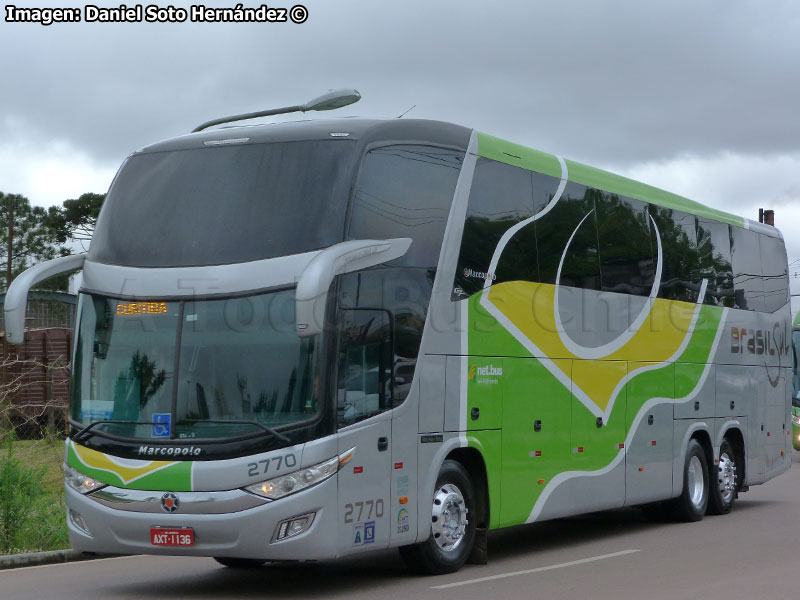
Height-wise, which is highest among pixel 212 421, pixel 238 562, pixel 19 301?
pixel 19 301

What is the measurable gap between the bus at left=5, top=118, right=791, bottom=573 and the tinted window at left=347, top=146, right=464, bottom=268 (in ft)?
0.07

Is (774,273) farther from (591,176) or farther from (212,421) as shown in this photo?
(212,421)

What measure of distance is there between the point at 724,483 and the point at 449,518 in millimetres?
7790

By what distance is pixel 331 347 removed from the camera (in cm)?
1052

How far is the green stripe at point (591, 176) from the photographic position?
43.6ft

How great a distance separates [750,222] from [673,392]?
474 cm

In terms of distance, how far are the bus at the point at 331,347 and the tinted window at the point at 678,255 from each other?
2.48 m

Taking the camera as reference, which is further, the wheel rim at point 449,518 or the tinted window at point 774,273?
the tinted window at point 774,273

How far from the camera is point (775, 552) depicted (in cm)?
1368

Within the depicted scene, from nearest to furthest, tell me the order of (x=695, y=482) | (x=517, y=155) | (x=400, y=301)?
(x=400, y=301) < (x=517, y=155) < (x=695, y=482)

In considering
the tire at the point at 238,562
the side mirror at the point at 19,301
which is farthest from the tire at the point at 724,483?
the side mirror at the point at 19,301

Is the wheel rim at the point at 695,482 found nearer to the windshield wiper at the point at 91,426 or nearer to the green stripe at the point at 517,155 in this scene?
the green stripe at the point at 517,155

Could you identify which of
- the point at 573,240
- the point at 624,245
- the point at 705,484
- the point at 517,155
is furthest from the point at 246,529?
the point at 705,484

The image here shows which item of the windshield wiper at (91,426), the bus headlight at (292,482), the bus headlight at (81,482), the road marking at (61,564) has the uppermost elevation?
the windshield wiper at (91,426)
